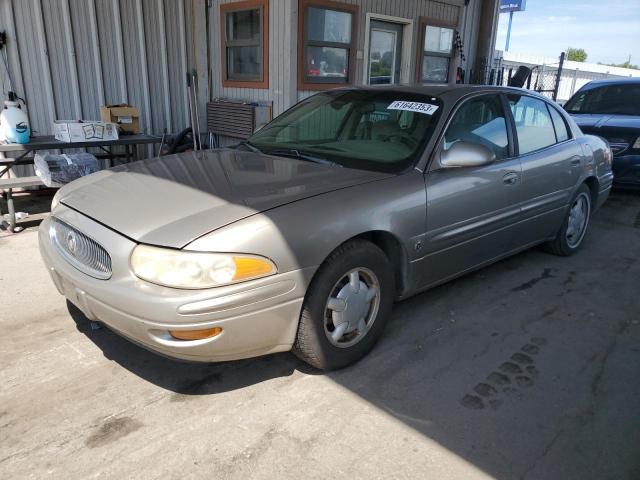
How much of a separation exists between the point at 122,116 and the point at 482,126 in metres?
4.77

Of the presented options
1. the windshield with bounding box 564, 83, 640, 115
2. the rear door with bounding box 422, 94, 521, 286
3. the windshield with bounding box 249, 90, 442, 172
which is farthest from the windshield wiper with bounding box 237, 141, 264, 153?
the windshield with bounding box 564, 83, 640, 115

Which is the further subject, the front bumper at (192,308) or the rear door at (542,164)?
the rear door at (542,164)

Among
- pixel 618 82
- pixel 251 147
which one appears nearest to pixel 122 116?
pixel 251 147

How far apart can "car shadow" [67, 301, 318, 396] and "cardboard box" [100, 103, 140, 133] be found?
421 cm

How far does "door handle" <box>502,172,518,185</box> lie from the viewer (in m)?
3.72

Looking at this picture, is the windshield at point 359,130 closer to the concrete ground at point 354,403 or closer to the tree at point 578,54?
the concrete ground at point 354,403

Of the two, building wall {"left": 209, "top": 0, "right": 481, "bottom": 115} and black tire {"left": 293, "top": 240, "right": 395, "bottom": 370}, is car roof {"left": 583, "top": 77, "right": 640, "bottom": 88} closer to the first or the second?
building wall {"left": 209, "top": 0, "right": 481, "bottom": 115}

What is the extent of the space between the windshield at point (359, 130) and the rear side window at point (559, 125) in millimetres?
1597

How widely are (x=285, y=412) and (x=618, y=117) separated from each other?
738cm


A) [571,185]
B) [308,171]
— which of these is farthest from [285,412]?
[571,185]

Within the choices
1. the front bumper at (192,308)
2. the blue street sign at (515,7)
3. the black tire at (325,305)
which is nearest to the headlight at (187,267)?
the front bumper at (192,308)

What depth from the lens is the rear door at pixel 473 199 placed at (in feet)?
10.7

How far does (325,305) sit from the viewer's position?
271cm

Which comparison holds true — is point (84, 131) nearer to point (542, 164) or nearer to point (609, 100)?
point (542, 164)
